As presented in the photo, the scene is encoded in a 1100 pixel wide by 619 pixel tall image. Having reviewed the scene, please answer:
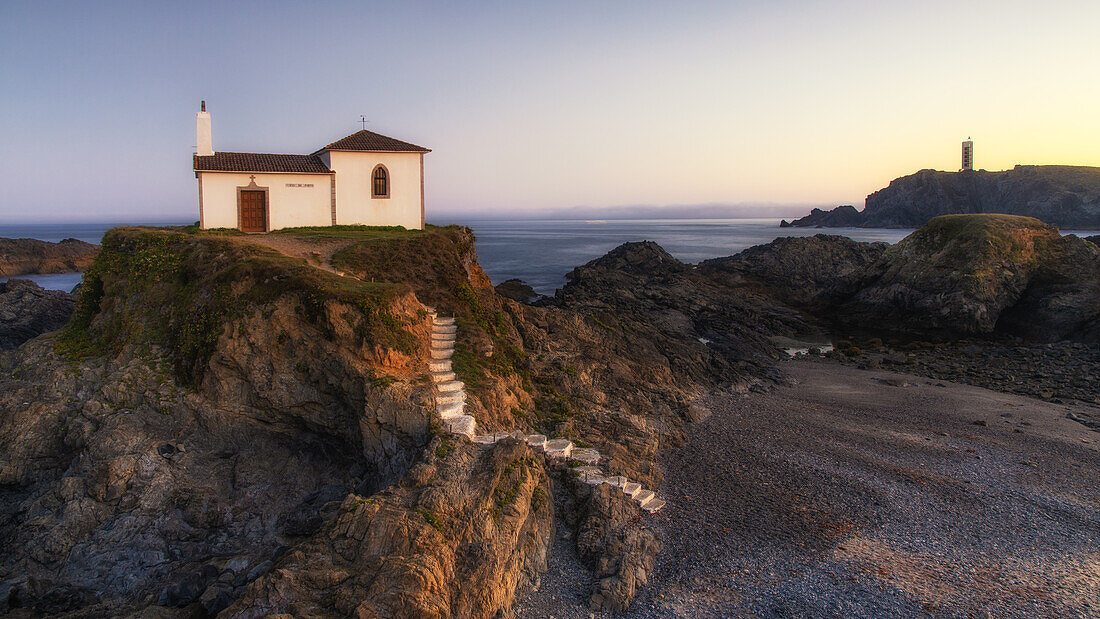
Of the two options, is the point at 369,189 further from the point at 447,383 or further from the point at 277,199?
the point at 447,383

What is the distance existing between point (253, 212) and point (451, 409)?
56.2 ft

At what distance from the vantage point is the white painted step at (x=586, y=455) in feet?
41.7

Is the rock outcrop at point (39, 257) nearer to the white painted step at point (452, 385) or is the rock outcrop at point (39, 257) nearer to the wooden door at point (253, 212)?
the wooden door at point (253, 212)

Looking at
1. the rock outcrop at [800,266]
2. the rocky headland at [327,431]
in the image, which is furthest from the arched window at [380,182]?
the rock outcrop at [800,266]

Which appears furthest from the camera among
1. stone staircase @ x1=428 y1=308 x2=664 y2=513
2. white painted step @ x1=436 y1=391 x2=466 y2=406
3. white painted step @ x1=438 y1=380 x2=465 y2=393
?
white painted step @ x1=438 y1=380 x2=465 y2=393

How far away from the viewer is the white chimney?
24938 mm

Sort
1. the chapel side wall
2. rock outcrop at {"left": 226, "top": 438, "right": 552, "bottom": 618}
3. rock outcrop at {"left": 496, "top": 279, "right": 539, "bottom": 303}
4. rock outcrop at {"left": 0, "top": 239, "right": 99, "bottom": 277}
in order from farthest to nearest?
rock outcrop at {"left": 0, "top": 239, "right": 99, "bottom": 277}
rock outcrop at {"left": 496, "top": 279, "right": 539, "bottom": 303}
the chapel side wall
rock outcrop at {"left": 226, "top": 438, "right": 552, "bottom": 618}

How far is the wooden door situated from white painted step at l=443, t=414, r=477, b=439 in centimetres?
1703

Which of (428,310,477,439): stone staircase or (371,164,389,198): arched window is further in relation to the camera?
(371,164,389,198): arched window

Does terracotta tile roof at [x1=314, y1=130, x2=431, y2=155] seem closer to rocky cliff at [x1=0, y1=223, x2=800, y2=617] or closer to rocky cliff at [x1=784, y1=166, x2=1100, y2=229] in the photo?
rocky cliff at [x1=0, y1=223, x2=800, y2=617]

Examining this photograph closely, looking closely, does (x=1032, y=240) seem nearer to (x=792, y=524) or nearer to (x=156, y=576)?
(x=792, y=524)

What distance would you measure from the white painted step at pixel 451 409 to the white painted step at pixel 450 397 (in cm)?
12

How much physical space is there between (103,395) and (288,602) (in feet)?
32.2

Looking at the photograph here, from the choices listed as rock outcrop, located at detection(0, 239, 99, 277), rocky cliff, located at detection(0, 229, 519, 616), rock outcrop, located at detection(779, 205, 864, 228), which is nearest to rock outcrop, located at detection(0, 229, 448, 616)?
rocky cliff, located at detection(0, 229, 519, 616)
